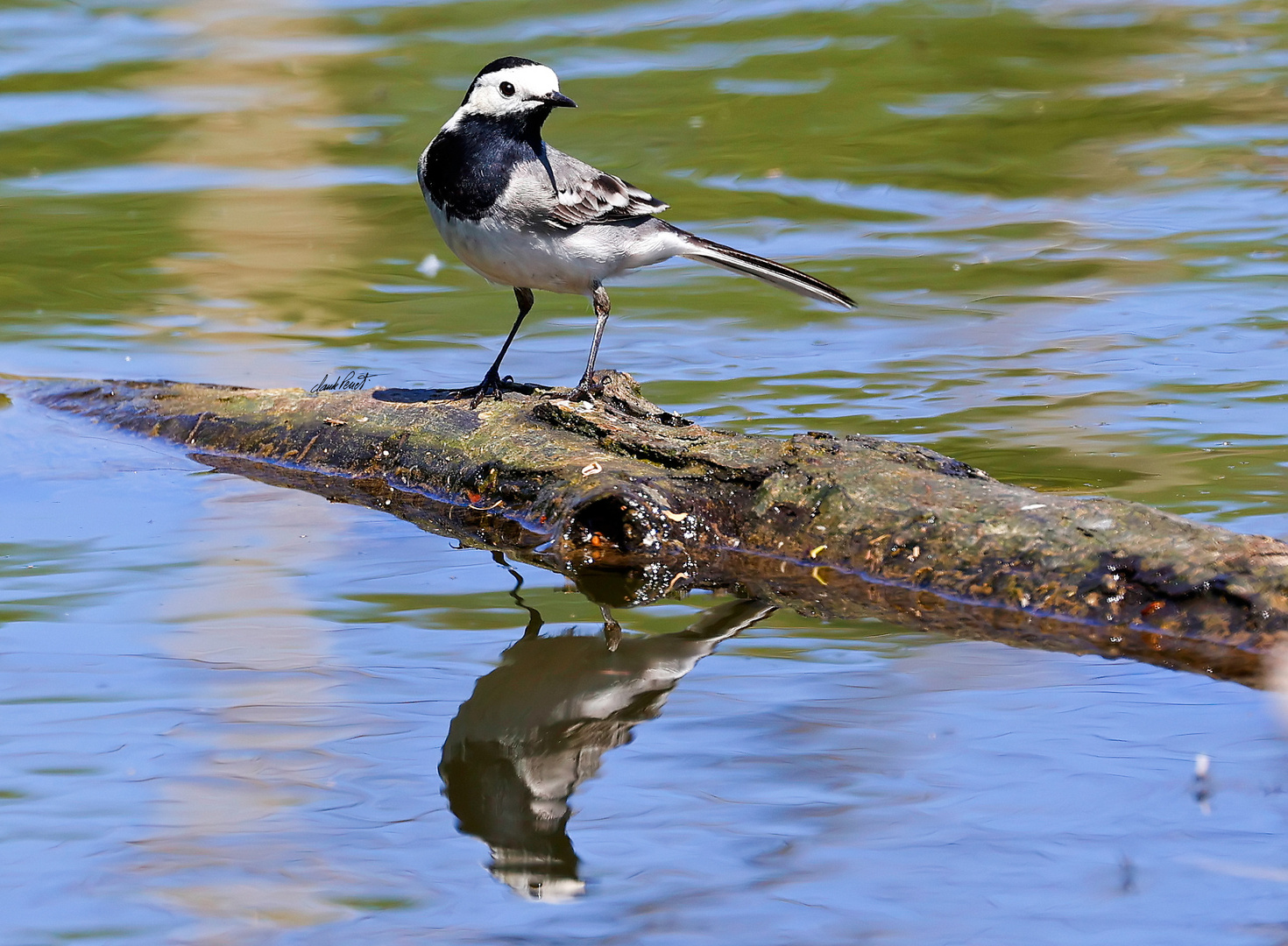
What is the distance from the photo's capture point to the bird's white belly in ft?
18.1

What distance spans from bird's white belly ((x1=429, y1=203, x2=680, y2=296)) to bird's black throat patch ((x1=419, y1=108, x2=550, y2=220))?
7cm

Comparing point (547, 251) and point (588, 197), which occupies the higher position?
point (588, 197)

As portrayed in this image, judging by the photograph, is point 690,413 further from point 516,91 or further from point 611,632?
point 611,632

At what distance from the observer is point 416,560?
481cm

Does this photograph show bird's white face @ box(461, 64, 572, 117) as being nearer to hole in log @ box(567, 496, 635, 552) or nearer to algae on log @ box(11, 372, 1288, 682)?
algae on log @ box(11, 372, 1288, 682)

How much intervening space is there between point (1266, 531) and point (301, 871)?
3047 millimetres

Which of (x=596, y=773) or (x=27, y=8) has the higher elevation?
(x=27, y=8)

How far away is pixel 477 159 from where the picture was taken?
5562 mm

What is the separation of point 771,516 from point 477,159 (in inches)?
74.8

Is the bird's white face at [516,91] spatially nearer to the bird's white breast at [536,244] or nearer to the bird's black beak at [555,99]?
the bird's black beak at [555,99]

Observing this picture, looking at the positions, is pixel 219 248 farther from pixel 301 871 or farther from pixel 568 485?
pixel 301 871

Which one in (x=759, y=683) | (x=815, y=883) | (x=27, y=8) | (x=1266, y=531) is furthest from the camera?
(x=27, y=8)

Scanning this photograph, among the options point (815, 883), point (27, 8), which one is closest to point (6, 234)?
point (27, 8)

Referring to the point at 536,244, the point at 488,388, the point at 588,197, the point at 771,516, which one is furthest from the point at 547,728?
the point at 588,197
